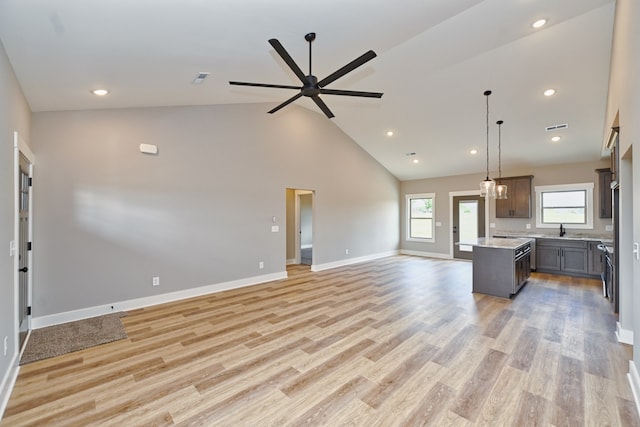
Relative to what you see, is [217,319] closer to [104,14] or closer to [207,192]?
[207,192]

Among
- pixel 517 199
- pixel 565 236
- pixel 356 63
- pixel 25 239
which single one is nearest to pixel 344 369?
pixel 356 63

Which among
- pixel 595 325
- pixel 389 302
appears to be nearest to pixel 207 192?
pixel 389 302

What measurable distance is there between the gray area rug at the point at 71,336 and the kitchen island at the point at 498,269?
537 cm

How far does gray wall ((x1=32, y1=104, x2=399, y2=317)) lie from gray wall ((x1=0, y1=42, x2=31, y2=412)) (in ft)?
4.16

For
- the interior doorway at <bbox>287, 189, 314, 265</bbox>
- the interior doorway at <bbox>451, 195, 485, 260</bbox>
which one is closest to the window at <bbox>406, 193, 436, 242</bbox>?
the interior doorway at <bbox>451, 195, 485, 260</bbox>

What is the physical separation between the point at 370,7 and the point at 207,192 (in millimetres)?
3753

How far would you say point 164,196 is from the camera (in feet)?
15.0

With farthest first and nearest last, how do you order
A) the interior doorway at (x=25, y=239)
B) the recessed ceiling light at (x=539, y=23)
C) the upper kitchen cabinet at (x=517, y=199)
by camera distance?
the upper kitchen cabinet at (x=517, y=199) → the recessed ceiling light at (x=539, y=23) → the interior doorway at (x=25, y=239)

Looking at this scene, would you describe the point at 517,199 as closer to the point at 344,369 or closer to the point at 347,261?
the point at 347,261

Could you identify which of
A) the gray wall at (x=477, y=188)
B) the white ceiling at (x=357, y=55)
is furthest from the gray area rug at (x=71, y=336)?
the gray wall at (x=477, y=188)

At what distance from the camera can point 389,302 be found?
4.54 m

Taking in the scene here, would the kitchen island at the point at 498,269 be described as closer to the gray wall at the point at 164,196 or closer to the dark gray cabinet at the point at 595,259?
the dark gray cabinet at the point at 595,259

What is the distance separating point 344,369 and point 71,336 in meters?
3.16

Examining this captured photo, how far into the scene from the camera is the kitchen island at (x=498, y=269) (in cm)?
476
